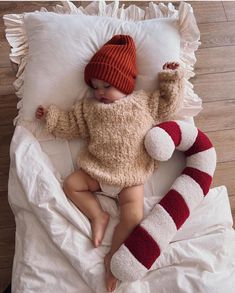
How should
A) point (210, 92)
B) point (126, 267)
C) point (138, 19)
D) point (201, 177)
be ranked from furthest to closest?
1. point (210, 92)
2. point (138, 19)
3. point (201, 177)
4. point (126, 267)

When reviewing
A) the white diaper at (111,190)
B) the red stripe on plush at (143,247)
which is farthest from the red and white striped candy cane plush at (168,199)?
the white diaper at (111,190)

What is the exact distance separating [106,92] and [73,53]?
165 mm

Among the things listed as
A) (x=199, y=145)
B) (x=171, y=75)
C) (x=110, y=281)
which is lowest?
(x=110, y=281)

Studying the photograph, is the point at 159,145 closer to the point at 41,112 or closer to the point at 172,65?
the point at 172,65

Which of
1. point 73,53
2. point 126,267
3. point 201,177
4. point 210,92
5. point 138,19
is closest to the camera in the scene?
point 126,267

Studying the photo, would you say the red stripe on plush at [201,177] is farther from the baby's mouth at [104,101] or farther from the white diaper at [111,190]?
the baby's mouth at [104,101]

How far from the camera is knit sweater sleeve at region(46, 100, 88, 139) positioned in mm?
1143

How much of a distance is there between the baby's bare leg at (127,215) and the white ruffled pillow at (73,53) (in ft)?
0.63

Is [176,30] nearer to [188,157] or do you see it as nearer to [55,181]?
[188,157]

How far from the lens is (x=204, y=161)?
109cm

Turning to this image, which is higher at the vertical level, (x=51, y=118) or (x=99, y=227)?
(x=51, y=118)

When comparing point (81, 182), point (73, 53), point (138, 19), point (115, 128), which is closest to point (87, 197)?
point (81, 182)

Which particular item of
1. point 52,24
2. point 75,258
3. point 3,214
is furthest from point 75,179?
point 52,24

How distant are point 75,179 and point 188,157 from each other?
0.30 m
